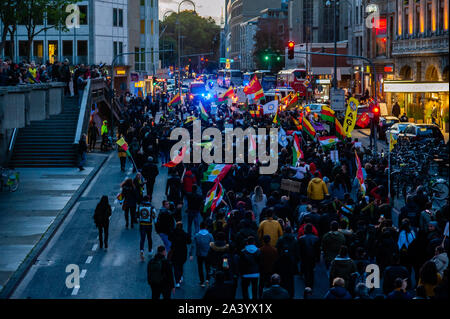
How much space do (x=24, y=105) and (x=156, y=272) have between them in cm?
1597

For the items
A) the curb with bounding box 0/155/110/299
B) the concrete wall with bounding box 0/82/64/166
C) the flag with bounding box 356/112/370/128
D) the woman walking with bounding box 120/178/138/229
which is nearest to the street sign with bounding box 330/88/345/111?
the flag with bounding box 356/112/370/128

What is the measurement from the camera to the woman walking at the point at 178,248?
15.8 m

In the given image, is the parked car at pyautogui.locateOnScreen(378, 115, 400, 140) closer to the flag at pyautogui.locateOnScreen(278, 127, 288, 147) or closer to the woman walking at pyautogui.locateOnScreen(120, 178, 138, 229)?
the flag at pyautogui.locateOnScreen(278, 127, 288, 147)

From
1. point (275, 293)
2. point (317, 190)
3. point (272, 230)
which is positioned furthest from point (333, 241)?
point (317, 190)

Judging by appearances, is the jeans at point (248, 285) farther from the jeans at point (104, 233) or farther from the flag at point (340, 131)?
the flag at point (340, 131)

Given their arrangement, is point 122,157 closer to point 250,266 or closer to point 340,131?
point 340,131

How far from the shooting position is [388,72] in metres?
65.8

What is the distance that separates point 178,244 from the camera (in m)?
15.9

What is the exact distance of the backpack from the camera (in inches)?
548

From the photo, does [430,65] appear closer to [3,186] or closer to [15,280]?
[3,186]

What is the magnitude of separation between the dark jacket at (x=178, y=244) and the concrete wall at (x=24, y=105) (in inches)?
459

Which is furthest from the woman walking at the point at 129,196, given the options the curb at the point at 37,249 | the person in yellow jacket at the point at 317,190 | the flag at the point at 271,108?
the flag at the point at 271,108
